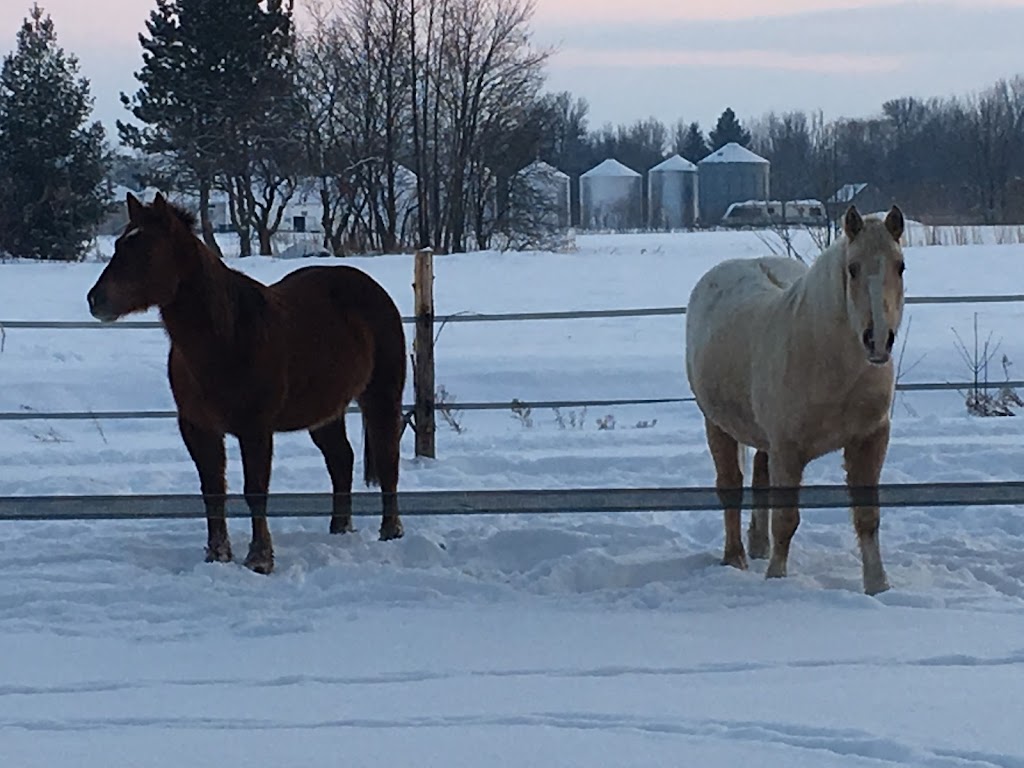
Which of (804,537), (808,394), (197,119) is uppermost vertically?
(197,119)

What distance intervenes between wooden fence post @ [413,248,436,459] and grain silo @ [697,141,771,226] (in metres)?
68.6

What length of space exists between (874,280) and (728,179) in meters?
75.5

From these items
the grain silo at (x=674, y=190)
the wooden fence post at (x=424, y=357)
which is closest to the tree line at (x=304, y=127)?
the wooden fence post at (x=424, y=357)

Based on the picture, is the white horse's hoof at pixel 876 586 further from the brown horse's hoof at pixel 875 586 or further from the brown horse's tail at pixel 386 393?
the brown horse's tail at pixel 386 393

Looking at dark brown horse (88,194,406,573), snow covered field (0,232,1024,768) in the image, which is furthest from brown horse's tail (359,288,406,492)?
snow covered field (0,232,1024,768)

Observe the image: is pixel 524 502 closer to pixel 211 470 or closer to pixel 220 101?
pixel 211 470

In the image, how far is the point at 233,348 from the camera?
18.4ft

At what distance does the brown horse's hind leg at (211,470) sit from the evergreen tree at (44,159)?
98.2 ft

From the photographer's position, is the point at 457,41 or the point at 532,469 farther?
the point at 457,41

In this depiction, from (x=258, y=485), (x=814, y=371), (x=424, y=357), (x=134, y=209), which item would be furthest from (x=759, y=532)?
(x=424, y=357)

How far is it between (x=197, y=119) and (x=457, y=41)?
741 cm

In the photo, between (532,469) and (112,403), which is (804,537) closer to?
(532,469)

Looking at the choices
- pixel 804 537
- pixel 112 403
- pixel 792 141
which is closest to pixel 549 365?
pixel 112 403

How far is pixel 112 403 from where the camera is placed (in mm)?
11352
